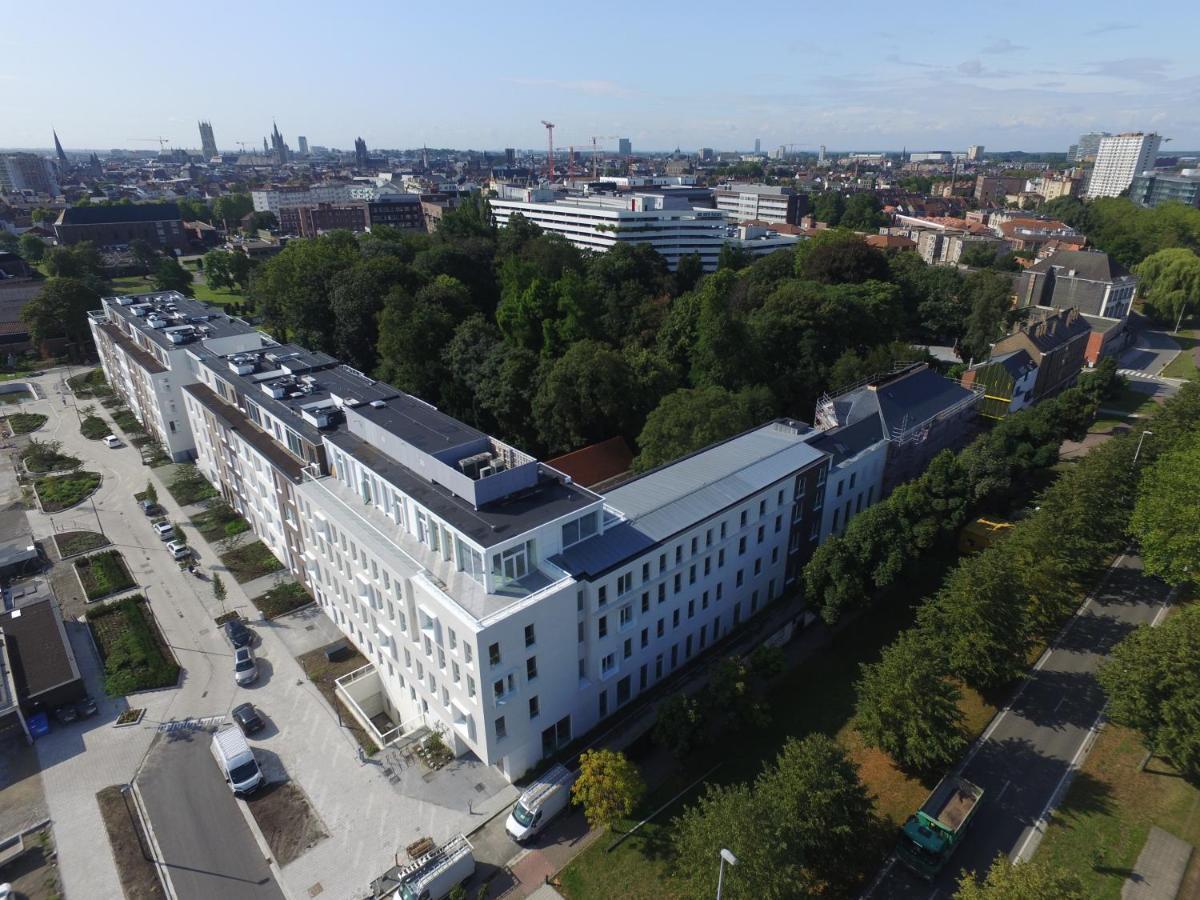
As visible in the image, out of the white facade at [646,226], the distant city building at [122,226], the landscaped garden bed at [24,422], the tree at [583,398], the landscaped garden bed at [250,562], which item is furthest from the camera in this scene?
the distant city building at [122,226]

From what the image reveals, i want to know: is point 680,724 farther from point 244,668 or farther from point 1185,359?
point 1185,359

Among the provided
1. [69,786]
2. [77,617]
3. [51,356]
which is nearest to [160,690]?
[69,786]


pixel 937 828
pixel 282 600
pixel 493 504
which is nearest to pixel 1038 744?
pixel 937 828

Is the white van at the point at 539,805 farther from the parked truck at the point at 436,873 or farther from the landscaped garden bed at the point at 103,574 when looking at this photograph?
the landscaped garden bed at the point at 103,574

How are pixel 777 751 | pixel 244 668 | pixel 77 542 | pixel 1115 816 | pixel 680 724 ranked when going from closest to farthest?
1. pixel 1115 816
2. pixel 680 724
3. pixel 777 751
4. pixel 244 668
5. pixel 77 542

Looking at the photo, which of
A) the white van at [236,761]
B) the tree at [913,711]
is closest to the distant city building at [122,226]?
the white van at [236,761]

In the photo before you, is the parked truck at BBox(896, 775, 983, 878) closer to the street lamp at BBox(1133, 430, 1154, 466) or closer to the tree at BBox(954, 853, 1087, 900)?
the tree at BBox(954, 853, 1087, 900)
